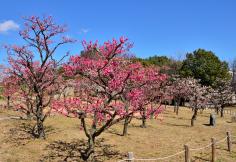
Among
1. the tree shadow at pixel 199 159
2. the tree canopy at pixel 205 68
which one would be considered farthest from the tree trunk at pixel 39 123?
the tree canopy at pixel 205 68

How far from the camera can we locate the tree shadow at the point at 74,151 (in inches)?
711

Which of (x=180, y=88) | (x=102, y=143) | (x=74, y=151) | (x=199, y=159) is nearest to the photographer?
(x=199, y=159)

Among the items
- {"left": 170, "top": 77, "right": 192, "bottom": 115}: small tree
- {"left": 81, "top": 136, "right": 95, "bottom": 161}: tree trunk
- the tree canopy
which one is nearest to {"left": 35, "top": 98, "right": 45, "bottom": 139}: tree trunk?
{"left": 81, "top": 136, "right": 95, "bottom": 161}: tree trunk

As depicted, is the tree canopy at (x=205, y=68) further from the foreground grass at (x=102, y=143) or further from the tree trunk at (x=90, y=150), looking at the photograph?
the tree trunk at (x=90, y=150)

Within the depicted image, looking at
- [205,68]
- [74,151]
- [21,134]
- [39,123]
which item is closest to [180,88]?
[205,68]

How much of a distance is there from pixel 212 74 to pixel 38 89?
47858 millimetres

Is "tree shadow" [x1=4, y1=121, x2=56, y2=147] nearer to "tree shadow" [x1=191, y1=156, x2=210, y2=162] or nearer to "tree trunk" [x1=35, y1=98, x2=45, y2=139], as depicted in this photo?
"tree trunk" [x1=35, y1=98, x2=45, y2=139]

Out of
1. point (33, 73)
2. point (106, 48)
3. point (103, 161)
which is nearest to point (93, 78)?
point (106, 48)

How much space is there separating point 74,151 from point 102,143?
2.96 meters

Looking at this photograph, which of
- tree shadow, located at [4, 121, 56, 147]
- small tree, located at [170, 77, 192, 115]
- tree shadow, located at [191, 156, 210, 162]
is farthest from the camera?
small tree, located at [170, 77, 192, 115]

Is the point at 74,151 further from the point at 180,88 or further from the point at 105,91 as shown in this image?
the point at 180,88

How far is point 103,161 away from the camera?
698 inches

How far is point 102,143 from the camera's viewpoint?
21750 millimetres

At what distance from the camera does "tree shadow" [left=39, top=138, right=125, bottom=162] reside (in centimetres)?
1806
